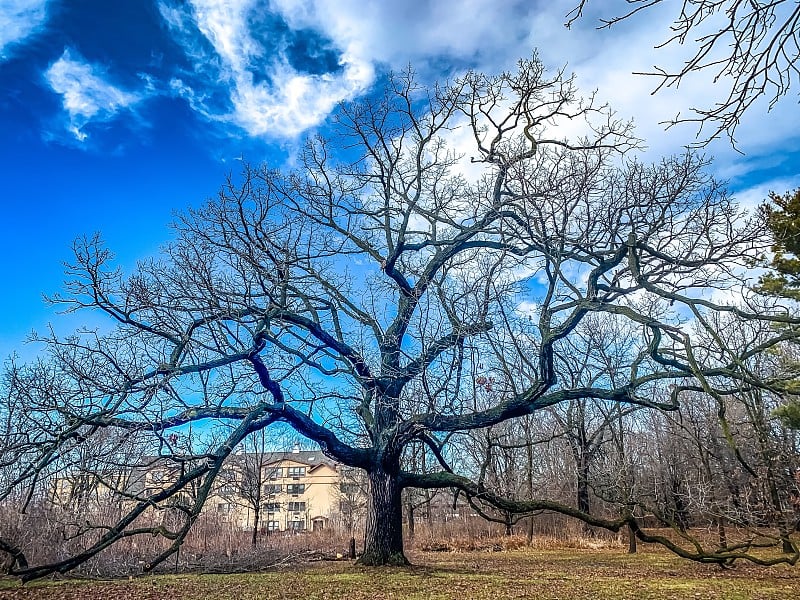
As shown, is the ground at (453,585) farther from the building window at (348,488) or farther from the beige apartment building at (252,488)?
the building window at (348,488)

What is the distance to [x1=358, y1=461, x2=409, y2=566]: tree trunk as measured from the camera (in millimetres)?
11773

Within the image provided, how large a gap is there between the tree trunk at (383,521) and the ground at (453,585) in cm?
55

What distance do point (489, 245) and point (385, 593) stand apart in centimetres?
709

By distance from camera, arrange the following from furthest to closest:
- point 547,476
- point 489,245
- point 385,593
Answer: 1. point 547,476
2. point 489,245
3. point 385,593

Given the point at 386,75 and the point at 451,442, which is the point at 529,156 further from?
the point at 451,442

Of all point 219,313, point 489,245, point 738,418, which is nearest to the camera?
point 219,313

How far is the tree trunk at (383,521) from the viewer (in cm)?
1177

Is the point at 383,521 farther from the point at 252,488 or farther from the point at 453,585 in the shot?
the point at 252,488

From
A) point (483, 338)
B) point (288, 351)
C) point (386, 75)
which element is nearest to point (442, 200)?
point (386, 75)

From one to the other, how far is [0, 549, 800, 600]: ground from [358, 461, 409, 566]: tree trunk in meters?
0.55

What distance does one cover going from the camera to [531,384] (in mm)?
10570

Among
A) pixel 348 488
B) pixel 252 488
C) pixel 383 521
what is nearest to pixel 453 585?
pixel 383 521

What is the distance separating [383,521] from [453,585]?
353 centimetres

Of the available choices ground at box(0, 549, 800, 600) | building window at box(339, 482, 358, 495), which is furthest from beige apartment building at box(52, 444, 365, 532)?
ground at box(0, 549, 800, 600)
